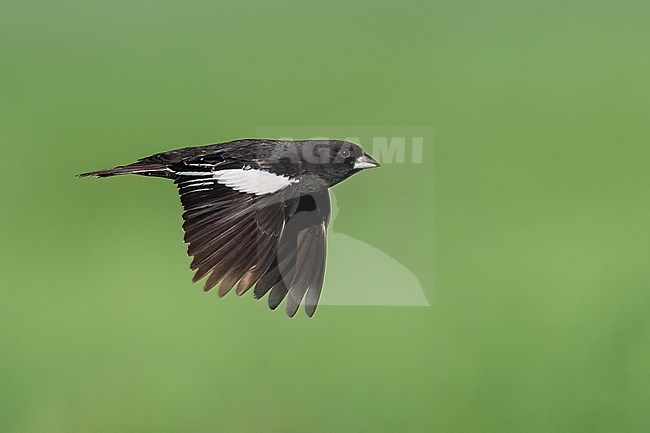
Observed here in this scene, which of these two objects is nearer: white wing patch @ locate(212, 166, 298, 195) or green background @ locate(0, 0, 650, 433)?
white wing patch @ locate(212, 166, 298, 195)

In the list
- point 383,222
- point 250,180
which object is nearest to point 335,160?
point 250,180

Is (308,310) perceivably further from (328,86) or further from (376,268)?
(328,86)

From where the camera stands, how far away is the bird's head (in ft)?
8.73

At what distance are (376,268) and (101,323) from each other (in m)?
1.57

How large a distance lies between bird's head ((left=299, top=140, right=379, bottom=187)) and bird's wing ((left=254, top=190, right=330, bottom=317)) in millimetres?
141

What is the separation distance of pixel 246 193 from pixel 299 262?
1.14 feet

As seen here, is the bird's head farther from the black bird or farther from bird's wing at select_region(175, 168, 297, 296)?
bird's wing at select_region(175, 168, 297, 296)

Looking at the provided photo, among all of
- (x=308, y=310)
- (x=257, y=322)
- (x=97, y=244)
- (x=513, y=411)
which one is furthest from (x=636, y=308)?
(x=97, y=244)

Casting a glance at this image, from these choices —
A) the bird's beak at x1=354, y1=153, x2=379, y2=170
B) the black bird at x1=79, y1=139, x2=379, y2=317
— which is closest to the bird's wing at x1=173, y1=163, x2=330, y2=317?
the black bird at x1=79, y1=139, x2=379, y2=317

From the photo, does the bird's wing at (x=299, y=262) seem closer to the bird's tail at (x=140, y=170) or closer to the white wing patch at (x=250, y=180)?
the white wing patch at (x=250, y=180)

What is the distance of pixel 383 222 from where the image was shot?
471 cm

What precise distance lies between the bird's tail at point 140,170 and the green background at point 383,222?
100 centimetres

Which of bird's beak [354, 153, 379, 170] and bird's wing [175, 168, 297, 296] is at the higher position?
bird's beak [354, 153, 379, 170]

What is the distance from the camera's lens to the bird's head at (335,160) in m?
2.66
